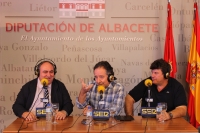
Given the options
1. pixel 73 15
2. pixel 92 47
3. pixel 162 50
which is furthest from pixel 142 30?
pixel 73 15

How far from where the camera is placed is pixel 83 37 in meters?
4.21

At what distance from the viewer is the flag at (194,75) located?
400cm

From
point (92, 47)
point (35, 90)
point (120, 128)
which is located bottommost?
point (120, 128)

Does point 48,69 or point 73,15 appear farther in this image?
point 73,15

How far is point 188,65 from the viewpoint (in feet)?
13.3

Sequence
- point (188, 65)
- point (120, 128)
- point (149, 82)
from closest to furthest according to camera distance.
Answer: point (120, 128), point (149, 82), point (188, 65)

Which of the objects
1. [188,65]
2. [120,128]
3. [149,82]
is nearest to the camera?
[120,128]

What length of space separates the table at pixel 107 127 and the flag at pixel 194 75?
3.84ft

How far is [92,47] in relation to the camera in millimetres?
4223

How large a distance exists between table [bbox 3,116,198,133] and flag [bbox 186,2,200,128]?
117cm

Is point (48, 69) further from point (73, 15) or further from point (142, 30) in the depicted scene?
point (142, 30)

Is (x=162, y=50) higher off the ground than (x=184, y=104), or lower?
higher

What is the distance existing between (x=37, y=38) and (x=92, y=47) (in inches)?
31.9

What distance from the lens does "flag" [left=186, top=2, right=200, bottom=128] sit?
400 cm
